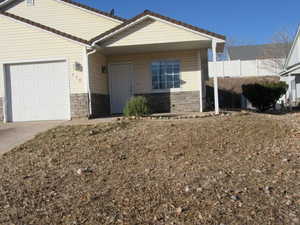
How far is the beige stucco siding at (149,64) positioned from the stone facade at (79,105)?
120 inches

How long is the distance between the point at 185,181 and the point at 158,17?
7727 mm

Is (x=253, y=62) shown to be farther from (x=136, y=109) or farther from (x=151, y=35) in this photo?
(x=136, y=109)

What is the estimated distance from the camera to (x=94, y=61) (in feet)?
42.2

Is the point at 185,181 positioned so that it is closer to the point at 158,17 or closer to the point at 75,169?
the point at 75,169

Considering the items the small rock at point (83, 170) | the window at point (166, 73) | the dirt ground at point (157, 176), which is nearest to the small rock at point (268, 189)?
the dirt ground at point (157, 176)

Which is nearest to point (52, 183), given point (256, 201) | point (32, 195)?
point (32, 195)

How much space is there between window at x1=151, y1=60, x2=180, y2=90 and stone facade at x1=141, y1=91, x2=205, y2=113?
0.38 m

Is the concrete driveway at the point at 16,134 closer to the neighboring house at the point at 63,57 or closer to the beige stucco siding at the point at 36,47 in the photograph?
the neighboring house at the point at 63,57

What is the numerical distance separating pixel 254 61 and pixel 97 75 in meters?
31.3

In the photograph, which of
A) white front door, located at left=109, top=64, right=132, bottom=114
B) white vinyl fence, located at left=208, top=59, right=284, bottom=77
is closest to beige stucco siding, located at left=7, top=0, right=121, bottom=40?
white front door, located at left=109, top=64, right=132, bottom=114

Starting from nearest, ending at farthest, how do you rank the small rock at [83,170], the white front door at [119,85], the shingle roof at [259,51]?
the small rock at [83,170] → the white front door at [119,85] → the shingle roof at [259,51]

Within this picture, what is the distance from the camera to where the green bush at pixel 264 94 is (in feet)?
56.1

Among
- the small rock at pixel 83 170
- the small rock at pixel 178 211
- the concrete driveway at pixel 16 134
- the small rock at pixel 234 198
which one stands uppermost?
the concrete driveway at pixel 16 134

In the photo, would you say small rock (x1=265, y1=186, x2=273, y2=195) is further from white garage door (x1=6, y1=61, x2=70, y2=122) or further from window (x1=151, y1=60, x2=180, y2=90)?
window (x1=151, y1=60, x2=180, y2=90)
